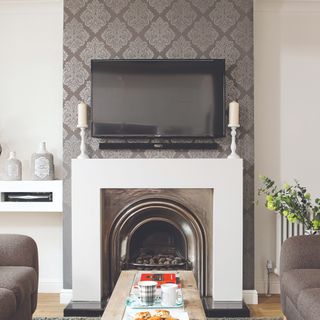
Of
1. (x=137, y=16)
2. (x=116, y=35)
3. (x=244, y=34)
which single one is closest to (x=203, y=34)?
(x=244, y=34)

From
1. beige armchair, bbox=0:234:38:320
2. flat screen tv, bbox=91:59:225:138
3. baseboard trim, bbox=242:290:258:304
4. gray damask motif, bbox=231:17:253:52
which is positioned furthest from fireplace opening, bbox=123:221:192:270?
gray damask motif, bbox=231:17:253:52

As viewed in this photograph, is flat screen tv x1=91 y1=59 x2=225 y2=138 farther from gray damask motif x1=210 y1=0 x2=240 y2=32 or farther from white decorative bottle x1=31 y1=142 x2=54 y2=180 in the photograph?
white decorative bottle x1=31 y1=142 x2=54 y2=180

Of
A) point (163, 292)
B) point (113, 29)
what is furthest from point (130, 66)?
point (163, 292)

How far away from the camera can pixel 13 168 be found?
436 centimetres

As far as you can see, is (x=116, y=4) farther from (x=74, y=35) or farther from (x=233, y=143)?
(x=233, y=143)

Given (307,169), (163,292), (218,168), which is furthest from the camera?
(307,169)

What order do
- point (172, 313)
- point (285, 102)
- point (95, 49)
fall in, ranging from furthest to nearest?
1. point (285, 102)
2. point (95, 49)
3. point (172, 313)

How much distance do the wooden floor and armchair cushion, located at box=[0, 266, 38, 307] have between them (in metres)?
0.77

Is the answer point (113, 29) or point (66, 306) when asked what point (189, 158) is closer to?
point (113, 29)

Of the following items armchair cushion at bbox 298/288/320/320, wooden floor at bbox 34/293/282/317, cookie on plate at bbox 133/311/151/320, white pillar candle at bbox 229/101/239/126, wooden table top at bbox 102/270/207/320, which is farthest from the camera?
white pillar candle at bbox 229/101/239/126

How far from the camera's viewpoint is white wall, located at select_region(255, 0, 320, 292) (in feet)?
14.8

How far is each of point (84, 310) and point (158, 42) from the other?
222 cm

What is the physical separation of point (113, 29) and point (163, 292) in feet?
7.99

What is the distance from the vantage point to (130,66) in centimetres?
418
